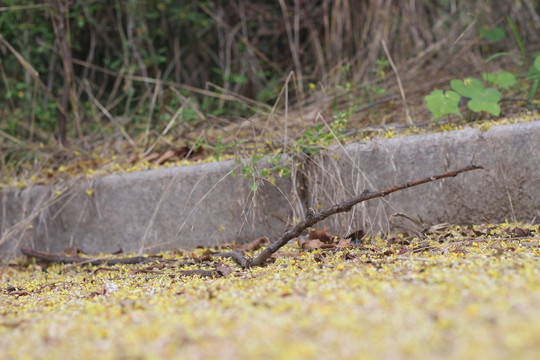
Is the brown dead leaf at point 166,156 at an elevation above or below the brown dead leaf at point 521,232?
above

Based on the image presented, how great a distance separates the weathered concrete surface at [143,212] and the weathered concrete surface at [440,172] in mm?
242

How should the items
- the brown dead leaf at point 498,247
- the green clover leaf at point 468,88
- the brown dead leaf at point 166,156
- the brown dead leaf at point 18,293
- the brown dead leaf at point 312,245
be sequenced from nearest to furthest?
1. the brown dead leaf at point 498,247
2. the brown dead leaf at point 18,293
3. the brown dead leaf at point 312,245
4. the green clover leaf at point 468,88
5. the brown dead leaf at point 166,156

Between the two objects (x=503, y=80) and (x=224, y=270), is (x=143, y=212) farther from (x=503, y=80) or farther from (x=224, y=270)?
(x=503, y=80)

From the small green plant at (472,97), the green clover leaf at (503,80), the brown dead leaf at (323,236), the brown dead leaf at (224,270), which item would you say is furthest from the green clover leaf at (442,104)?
the brown dead leaf at (224,270)

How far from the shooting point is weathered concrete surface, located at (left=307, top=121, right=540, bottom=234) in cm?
188

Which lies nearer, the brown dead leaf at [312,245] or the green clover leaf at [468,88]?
the brown dead leaf at [312,245]

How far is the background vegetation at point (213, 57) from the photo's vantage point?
291 centimetres

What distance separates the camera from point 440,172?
195cm

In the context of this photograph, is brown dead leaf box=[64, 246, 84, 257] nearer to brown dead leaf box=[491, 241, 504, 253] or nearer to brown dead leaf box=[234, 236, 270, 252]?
brown dead leaf box=[234, 236, 270, 252]

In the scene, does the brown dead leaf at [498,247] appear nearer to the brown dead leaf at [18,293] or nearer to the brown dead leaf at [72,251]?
the brown dead leaf at [18,293]

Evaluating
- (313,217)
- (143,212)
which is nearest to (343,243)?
(313,217)

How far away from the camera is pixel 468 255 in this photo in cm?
135

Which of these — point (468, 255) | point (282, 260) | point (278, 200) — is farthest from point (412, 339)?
point (278, 200)

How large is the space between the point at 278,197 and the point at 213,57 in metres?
1.81
